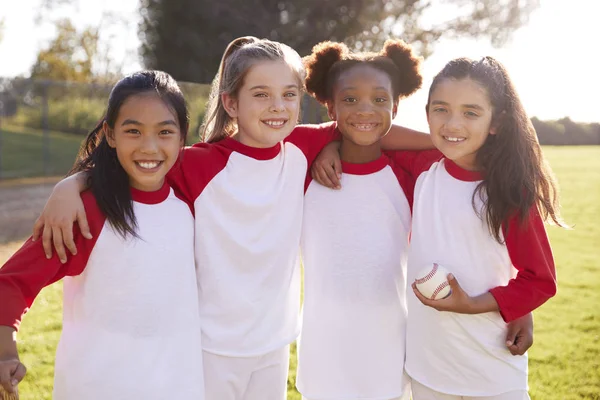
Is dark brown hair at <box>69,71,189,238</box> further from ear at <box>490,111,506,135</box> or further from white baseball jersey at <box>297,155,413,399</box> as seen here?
ear at <box>490,111,506,135</box>

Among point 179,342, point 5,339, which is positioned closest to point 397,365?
point 179,342

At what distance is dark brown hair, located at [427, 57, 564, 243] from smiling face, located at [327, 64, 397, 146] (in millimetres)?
267

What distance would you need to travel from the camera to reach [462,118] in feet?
8.19

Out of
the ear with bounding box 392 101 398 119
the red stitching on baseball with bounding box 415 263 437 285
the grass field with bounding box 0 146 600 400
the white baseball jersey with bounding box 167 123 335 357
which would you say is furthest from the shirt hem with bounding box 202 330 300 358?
the grass field with bounding box 0 146 600 400

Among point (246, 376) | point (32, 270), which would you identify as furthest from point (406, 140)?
point (32, 270)

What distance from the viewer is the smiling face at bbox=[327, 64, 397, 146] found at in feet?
9.04

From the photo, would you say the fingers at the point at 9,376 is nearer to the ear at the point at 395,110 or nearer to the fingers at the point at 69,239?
the fingers at the point at 69,239

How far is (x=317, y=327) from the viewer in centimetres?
275

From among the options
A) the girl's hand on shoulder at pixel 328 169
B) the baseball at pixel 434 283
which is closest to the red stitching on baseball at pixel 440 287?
the baseball at pixel 434 283

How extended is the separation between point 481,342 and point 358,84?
3.98 ft

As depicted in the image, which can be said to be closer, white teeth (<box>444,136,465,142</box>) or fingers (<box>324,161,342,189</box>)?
white teeth (<box>444,136,465,142</box>)

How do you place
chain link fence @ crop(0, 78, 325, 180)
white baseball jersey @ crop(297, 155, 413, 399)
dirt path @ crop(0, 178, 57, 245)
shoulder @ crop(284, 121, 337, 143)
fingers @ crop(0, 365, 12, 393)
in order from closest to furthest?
fingers @ crop(0, 365, 12, 393)
white baseball jersey @ crop(297, 155, 413, 399)
shoulder @ crop(284, 121, 337, 143)
dirt path @ crop(0, 178, 57, 245)
chain link fence @ crop(0, 78, 325, 180)

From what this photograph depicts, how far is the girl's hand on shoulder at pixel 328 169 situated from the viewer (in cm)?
276

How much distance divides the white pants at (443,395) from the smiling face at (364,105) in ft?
3.50
